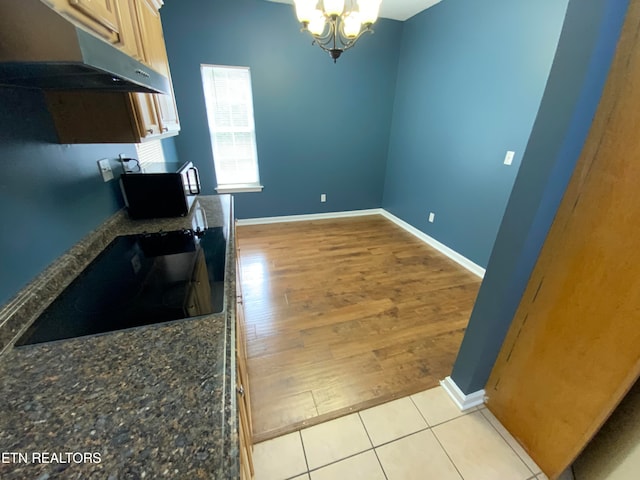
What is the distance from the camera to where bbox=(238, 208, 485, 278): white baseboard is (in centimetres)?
291

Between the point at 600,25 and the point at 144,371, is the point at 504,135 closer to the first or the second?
the point at 600,25

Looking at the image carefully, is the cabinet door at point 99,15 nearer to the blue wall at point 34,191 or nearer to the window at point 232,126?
the blue wall at point 34,191

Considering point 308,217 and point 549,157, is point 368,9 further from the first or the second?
point 308,217

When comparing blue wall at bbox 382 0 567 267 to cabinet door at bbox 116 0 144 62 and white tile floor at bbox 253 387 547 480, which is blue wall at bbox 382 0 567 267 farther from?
cabinet door at bbox 116 0 144 62

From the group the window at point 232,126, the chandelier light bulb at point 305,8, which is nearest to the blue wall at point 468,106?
the chandelier light bulb at point 305,8

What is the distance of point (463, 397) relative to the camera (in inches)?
56.6

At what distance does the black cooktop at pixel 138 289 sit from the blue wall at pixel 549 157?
46.8 inches

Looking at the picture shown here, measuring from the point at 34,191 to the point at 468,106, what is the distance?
132 inches

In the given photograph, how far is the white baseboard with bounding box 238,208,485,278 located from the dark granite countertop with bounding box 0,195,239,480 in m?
2.84

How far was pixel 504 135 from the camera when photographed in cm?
238

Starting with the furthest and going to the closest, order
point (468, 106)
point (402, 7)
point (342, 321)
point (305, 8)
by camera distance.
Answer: point (402, 7)
point (468, 106)
point (342, 321)
point (305, 8)

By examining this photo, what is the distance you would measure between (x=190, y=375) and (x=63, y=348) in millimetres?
393

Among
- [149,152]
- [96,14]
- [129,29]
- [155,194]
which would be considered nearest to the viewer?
[96,14]

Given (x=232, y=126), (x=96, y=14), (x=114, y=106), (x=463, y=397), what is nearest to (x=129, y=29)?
(x=114, y=106)
